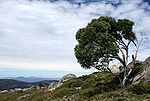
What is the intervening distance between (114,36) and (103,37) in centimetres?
588

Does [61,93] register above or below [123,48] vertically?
below

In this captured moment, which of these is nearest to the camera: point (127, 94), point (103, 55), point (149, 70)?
point (127, 94)

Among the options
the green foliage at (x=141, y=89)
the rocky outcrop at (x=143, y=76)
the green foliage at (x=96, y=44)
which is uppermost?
the green foliage at (x=96, y=44)

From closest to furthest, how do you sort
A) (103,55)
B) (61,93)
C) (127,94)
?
(127,94)
(103,55)
(61,93)

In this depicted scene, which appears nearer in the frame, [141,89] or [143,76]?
[141,89]

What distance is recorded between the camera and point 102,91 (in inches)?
1789

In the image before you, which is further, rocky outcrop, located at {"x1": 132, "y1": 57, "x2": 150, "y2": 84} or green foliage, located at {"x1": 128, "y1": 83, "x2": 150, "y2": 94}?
rocky outcrop, located at {"x1": 132, "y1": 57, "x2": 150, "y2": 84}

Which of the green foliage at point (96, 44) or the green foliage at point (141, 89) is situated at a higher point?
the green foliage at point (96, 44)

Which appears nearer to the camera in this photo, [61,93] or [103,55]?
[103,55]

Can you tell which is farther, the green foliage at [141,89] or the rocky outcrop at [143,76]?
the rocky outcrop at [143,76]

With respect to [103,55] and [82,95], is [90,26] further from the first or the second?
[82,95]

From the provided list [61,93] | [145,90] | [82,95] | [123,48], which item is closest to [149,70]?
→ [123,48]

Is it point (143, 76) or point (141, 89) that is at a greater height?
point (143, 76)

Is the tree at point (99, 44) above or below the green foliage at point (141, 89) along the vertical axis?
above
